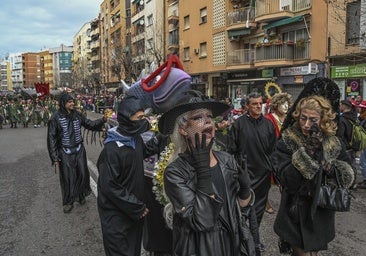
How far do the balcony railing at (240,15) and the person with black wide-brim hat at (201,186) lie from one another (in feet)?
76.2

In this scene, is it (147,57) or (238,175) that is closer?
(238,175)

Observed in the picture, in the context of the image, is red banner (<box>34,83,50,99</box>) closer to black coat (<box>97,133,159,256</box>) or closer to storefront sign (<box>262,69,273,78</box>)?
storefront sign (<box>262,69,273,78</box>)

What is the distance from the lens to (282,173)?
281 cm

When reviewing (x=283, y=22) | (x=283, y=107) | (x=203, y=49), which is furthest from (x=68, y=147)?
(x=203, y=49)

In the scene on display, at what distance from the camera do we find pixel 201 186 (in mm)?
1955

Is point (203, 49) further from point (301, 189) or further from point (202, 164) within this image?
point (202, 164)

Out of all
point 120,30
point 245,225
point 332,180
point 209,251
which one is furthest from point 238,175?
point 120,30

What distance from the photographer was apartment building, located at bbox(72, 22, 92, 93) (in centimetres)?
7738

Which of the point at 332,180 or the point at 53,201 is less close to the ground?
the point at 332,180

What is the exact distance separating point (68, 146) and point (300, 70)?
17.2 metres

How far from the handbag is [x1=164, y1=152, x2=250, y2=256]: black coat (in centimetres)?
80

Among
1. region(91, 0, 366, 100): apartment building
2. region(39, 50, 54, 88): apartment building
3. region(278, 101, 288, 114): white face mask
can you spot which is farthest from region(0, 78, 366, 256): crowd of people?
region(39, 50, 54, 88): apartment building

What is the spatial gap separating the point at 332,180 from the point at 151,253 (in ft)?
6.44

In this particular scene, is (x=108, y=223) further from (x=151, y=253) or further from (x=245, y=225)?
(x=245, y=225)
